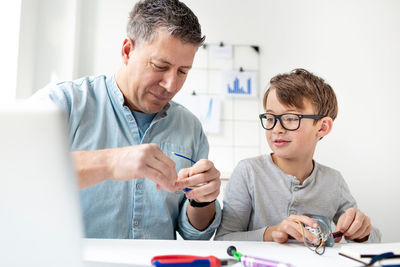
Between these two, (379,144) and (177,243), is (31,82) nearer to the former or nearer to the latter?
(177,243)

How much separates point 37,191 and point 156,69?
2.48ft

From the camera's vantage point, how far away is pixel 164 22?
40.9 inches

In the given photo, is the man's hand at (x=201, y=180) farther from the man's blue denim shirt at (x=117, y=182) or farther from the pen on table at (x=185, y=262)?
the pen on table at (x=185, y=262)

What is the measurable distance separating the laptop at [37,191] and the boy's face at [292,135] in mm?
999

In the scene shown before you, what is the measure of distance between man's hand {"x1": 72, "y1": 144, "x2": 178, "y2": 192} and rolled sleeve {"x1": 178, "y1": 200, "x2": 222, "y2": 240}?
1.18ft

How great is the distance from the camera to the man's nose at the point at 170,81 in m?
1.06

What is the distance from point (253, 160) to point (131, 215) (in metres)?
0.54

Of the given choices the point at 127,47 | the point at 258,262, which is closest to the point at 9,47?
the point at 127,47

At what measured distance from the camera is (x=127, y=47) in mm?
1136

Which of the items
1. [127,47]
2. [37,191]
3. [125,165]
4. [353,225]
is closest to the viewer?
[37,191]

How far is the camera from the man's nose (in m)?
1.06

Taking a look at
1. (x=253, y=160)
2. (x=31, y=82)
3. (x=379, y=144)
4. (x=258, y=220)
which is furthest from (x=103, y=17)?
(x=379, y=144)

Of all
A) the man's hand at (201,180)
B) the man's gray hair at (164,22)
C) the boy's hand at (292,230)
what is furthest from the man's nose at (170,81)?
the boy's hand at (292,230)

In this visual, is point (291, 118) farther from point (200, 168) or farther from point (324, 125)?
point (200, 168)
